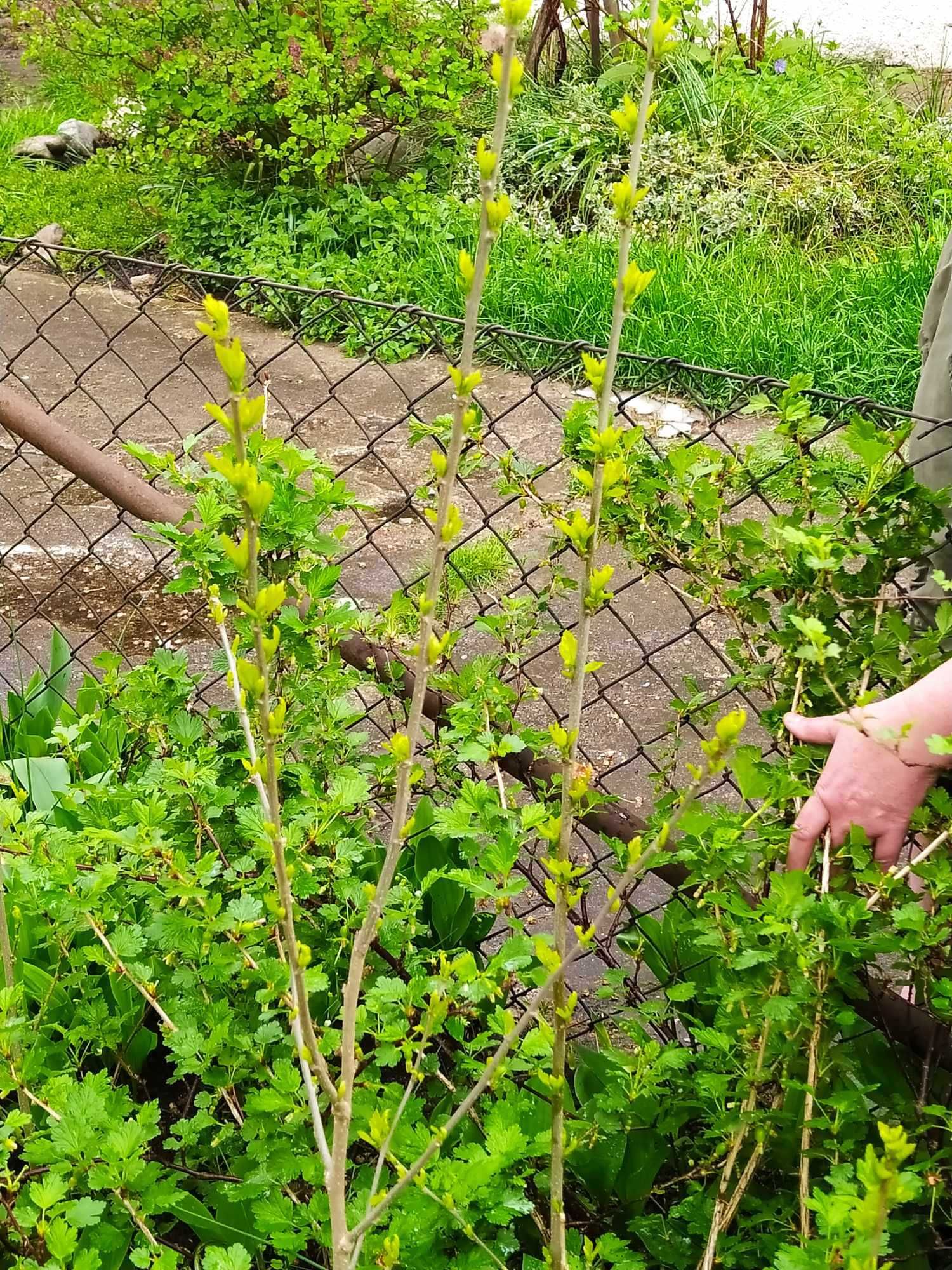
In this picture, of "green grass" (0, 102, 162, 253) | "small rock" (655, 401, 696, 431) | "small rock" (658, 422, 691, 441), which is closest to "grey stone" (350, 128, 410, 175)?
"green grass" (0, 102, 162, 253)

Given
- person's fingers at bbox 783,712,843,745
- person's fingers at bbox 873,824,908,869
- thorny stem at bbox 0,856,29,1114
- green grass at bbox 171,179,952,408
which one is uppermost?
person's fingers at bbox 783,712,843,745

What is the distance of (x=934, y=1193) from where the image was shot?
115 cm

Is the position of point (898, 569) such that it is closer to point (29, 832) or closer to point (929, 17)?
point (29, 832)

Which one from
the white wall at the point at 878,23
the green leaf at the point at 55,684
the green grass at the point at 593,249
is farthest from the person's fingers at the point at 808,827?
the white wall at the point at 878,23

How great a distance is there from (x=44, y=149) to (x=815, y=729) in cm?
809

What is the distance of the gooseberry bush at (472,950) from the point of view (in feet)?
3.39

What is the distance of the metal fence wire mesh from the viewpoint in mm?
2570

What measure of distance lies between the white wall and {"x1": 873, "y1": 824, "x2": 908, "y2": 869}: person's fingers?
794cm

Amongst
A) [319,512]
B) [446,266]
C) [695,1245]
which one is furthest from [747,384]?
[446,266]

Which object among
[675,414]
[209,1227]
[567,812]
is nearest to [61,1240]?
[209,1227]

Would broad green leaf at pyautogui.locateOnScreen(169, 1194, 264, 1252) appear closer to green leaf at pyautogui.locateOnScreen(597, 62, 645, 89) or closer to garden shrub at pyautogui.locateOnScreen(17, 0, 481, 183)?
garden shrub at pyautogui.locateOnScreen(17, 0, 481, 183)

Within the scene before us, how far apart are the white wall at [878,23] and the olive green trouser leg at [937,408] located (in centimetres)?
707

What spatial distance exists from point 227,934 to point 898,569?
999 millimetres

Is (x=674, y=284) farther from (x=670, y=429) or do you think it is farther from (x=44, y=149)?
(x=44, y=149)
